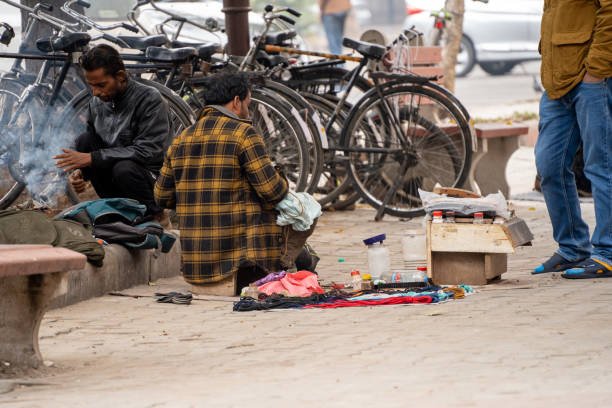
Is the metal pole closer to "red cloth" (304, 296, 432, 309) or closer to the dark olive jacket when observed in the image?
the dark olive jacket

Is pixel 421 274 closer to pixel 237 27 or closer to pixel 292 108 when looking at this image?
pixel 292 108

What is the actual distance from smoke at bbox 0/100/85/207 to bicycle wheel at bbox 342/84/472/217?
253 centimetres

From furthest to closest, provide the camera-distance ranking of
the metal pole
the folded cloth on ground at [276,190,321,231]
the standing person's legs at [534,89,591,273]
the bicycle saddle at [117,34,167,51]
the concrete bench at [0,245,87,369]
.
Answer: the metal pole < the bicycle saddle at [117,34,167,51] < the standing person's legs at [534,89,591,273] < the folded cloth on ground at [276,190,321,231] < the concrete bench at [0,245,87,369]

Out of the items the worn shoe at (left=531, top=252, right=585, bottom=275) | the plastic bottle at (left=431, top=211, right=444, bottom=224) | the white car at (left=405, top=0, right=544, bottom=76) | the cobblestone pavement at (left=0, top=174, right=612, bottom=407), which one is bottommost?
the cobblestone pavement at (left=0, top=174, right=612, bottom=407)

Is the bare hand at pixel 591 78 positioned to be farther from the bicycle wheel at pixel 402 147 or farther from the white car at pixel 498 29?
the white car at pixel 498 29

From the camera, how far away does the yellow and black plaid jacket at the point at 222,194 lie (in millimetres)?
5680

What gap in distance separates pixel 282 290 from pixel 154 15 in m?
6.95

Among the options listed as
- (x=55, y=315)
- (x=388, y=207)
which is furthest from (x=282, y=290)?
(x=388, y=207)

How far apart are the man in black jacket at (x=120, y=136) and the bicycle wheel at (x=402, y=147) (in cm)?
260

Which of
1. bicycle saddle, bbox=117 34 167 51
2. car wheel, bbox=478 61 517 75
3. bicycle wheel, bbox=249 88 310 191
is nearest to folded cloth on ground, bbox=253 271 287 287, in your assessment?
bicycle wheel, bbox=249 88 310 191

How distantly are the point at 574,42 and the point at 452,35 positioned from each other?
7.62m

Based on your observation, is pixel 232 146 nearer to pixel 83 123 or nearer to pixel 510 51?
pixel 83 123

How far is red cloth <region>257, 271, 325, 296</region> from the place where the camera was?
18.6 ft

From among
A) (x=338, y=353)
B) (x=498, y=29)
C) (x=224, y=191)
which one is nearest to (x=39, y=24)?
(x=224, y=191)
